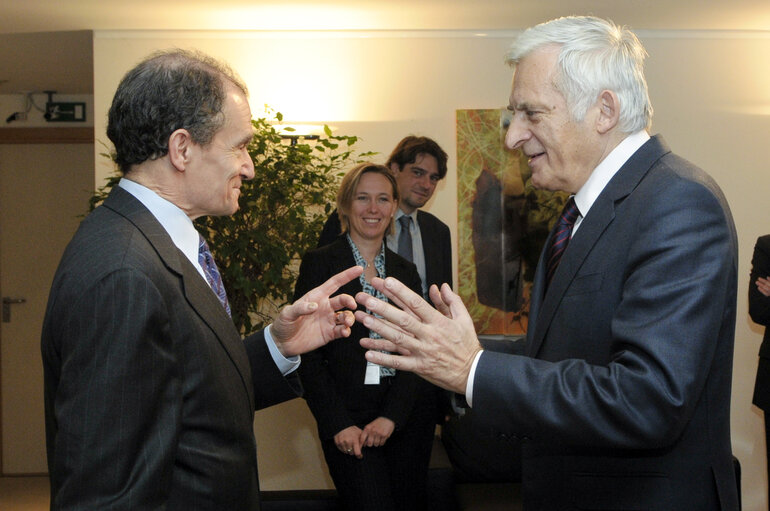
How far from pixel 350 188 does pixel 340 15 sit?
1860mm

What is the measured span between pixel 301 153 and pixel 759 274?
2.89 metres

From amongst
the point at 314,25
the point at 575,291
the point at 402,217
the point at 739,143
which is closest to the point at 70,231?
the point at 314,25

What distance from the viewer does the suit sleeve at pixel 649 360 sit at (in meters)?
1.49

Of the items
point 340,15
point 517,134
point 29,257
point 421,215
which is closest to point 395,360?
point 517,134

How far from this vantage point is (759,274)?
4.82m

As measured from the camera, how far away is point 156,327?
144 centimetres

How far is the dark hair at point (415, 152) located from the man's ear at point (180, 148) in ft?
10.5

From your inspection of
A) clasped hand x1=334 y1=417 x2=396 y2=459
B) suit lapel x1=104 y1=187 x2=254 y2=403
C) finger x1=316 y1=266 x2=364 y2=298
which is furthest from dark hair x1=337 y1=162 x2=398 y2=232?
suit lapel x1=104 y1=187 x2=254 y2=403

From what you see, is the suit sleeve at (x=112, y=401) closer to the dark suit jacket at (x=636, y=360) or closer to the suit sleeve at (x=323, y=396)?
the dark suit jacket at (x=636, y=360)

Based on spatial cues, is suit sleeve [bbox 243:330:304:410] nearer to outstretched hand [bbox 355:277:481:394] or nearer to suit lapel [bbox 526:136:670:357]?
outstretched hand [bbox 355:277:481:394]

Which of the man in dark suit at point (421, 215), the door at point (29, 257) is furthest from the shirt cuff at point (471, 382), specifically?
the door at point (29, 257)

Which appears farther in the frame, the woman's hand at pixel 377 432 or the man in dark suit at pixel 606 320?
the woman's hand at pixel 377 432

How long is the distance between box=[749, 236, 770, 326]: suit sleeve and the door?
231 inches

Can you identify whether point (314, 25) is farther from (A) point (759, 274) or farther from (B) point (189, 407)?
(B) point (189, 407)
